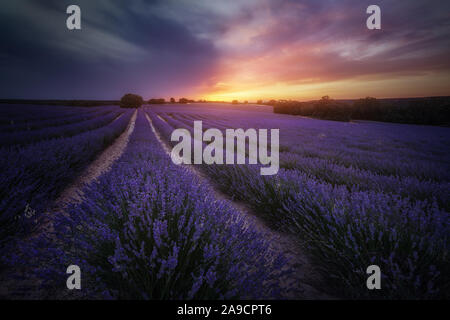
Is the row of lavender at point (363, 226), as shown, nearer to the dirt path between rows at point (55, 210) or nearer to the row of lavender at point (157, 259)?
the row of lavender at point (157, 259)

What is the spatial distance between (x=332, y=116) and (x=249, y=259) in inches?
1456

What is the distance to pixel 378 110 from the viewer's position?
30.7m

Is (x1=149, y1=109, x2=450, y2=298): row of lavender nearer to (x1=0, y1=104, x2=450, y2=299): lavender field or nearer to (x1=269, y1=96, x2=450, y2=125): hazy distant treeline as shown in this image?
(x1=0, y1=104, x2=450, y2=299): lavender field

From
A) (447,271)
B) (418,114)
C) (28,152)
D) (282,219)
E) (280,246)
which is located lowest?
(280,246)

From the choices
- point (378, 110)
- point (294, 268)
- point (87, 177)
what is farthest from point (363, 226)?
point (378, 110)

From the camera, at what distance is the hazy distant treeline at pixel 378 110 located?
2330 centimetres

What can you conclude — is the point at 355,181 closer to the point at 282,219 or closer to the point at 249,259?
the point at 282,219

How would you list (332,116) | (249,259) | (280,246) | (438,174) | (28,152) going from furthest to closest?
(332,116) < (438,174) < (28,152) < (280,246) < (249,259)

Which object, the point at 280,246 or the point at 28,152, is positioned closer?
the point at 280,246

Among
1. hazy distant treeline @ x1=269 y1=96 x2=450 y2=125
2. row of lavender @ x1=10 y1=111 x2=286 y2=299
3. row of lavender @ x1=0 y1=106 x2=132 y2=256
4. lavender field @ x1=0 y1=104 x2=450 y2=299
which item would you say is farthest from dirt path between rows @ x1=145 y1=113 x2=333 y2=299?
hazy distant treeline @ x1=269 y1=96 x2=450 y2=125

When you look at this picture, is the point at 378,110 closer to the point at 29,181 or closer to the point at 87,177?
the point at 87,177

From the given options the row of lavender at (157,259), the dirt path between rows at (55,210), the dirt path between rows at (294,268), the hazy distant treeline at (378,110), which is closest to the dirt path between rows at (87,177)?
the dirt path between rows at (55,210)

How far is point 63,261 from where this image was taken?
42.2 inches
